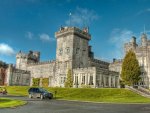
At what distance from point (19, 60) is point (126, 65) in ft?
174

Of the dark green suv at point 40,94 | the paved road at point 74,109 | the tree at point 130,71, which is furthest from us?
the tree at point 130,71

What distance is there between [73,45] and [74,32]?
4.23 m

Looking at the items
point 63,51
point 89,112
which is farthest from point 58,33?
point 89,112

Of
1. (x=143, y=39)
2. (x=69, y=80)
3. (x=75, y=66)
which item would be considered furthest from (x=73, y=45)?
(x=143, y=39)

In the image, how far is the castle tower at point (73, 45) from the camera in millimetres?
75213

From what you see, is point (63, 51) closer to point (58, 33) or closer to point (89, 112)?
point (58, 33)

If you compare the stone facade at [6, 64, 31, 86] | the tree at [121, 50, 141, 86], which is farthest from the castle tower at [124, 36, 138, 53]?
the stone facade at [6, 64, 31, 86]

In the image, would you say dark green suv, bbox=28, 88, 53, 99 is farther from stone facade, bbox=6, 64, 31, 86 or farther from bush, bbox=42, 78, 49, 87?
stone facade, bbox=6, 64, 31, 86

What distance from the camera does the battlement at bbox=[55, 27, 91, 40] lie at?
7638cm

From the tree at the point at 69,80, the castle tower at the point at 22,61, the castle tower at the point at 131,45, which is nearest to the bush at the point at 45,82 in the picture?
the castle tower at the point at 22,61

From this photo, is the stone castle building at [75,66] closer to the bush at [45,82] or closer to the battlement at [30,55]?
the bush at [45,82]

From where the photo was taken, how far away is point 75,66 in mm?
74688

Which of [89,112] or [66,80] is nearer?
[89,112]

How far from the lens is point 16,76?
91375 mm
